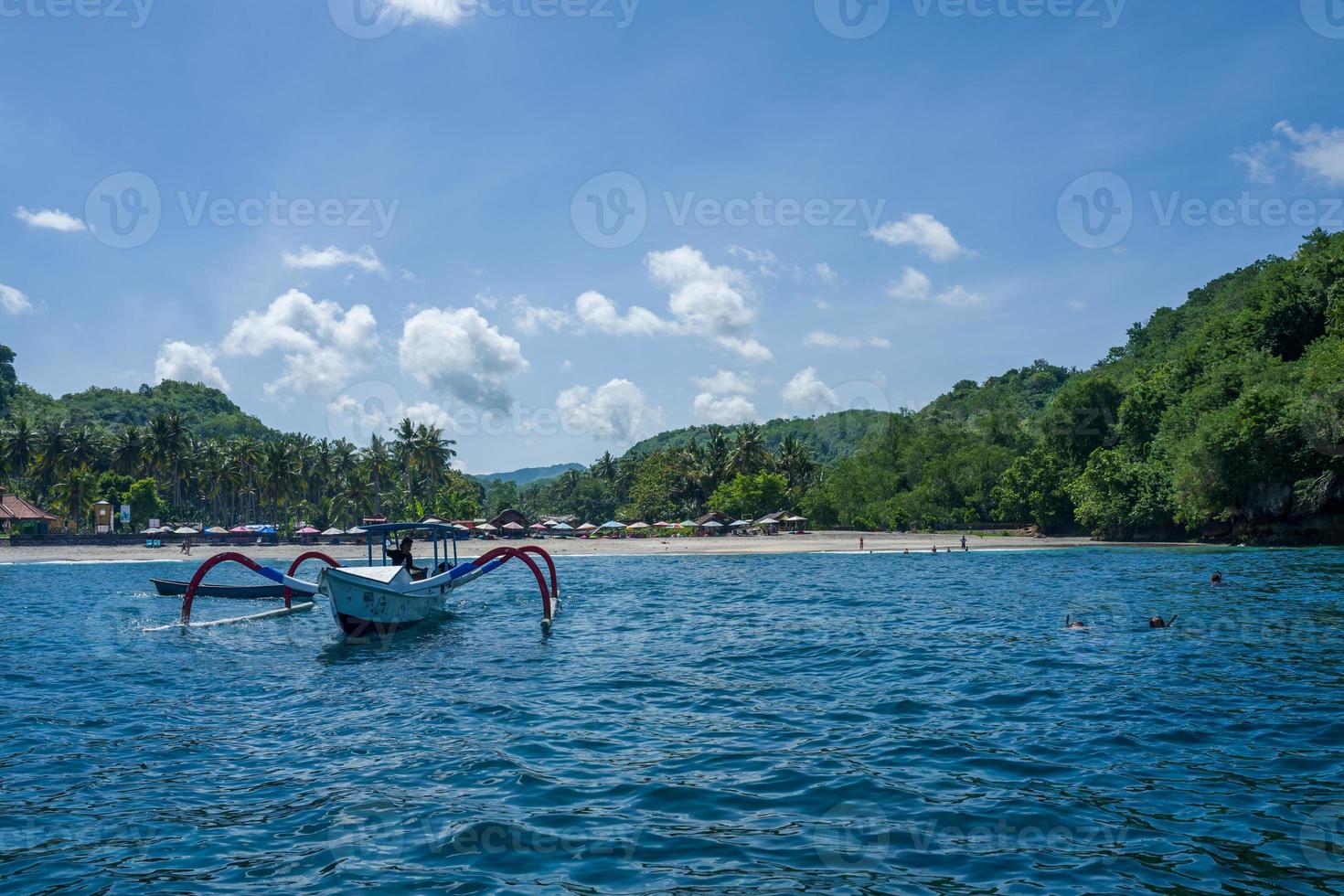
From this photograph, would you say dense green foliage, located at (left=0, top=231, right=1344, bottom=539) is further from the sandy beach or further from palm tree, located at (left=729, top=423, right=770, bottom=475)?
the sandy beach

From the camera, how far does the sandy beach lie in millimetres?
68312

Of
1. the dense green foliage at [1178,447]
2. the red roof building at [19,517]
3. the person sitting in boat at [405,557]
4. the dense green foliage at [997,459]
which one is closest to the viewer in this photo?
the person sitting in boat at [405,557]

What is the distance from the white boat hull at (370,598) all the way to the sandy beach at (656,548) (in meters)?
44.9

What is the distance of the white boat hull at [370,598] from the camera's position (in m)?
21.4

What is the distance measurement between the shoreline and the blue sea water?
148ft

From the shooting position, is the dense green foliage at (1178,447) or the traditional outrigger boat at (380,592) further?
the dense green foliage at (1178,447)

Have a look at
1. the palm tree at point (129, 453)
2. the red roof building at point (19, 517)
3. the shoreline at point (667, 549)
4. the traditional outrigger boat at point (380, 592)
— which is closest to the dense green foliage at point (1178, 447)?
the shoreline at point (667, 549)

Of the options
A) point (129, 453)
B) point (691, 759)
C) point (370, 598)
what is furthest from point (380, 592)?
point (129, 453)

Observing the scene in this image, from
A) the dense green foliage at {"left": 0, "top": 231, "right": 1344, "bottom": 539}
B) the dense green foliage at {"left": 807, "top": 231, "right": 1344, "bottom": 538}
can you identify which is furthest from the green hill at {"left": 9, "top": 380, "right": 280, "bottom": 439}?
the dense green foliage at {"left": 807, "top": 231, "right": 1344, "bottom": 538}

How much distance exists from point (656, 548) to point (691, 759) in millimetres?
69100

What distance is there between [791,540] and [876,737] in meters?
73.3

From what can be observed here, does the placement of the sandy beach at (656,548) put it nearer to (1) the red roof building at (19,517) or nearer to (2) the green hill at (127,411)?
(1) the red roof building at (19,517)

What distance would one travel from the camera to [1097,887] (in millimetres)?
7000

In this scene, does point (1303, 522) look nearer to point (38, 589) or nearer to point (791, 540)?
point (791, 540)
